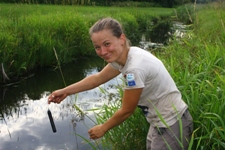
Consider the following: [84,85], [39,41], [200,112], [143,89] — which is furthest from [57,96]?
[39,41]

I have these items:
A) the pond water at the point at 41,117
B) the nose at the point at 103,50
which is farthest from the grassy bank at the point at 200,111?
the nose at the point at 103,50

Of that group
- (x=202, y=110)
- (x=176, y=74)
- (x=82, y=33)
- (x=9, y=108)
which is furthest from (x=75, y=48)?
(x=202, y=110)

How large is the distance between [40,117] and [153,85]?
3.34 metres

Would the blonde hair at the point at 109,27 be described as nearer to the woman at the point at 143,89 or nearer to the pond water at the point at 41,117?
the woman at the point at 143,89

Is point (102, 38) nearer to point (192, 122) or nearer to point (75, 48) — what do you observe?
point (192, 122)

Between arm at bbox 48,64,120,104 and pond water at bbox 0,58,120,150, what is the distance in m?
0.66

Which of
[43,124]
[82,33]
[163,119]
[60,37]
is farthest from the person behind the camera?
[82,33]

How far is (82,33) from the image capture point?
922 centimetres

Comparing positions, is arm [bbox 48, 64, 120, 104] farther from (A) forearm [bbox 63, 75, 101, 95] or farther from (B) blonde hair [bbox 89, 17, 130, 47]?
(B) blonde hair [bbox 89, 17, 130, 47]

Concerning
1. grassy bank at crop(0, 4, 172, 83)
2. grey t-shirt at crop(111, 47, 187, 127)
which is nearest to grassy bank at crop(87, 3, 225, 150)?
grey t-shirt at crop(111, 47, 187, 127)

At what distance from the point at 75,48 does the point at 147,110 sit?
7.03 m

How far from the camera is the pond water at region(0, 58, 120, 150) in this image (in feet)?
14.2

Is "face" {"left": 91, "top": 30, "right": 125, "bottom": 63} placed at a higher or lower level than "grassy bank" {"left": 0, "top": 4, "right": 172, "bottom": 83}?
higher

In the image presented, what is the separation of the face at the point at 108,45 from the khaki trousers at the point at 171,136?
0.68m
